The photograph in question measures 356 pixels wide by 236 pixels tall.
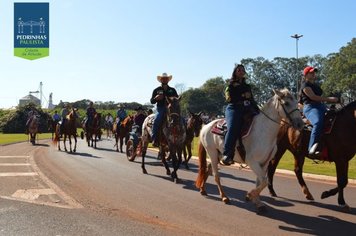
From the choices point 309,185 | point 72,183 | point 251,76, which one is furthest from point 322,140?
point 251,76

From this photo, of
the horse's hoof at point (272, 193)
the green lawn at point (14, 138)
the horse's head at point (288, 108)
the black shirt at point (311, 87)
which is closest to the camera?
the horse's head at point (288, 108)

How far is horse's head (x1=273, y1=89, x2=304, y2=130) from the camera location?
841 centimetres

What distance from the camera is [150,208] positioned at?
887cm

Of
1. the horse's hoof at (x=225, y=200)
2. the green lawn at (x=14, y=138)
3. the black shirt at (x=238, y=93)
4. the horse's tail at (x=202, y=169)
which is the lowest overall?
the green lawn at (x=14, y=138)

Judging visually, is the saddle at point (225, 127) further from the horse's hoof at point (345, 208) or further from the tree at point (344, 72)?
the tree at point (344, 72)

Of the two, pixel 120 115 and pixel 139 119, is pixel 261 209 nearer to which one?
pixel 139 119

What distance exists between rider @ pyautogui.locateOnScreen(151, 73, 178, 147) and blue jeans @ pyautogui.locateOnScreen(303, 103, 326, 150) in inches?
197

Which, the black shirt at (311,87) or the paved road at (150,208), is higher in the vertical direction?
the black shirt at (311,87)

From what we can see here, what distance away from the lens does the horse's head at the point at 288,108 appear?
27.6ft

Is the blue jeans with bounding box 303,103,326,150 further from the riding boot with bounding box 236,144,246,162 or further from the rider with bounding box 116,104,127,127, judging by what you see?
the rider with bounding box 116,104,127,127

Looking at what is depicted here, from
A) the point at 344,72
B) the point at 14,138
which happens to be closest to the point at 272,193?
the point at 14,138

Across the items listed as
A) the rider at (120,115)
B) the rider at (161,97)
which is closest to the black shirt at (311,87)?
the rider at (161,97)

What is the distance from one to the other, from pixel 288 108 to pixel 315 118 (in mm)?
1068

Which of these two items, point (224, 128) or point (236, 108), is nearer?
point (236, 108)
